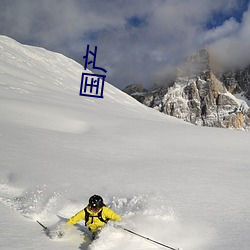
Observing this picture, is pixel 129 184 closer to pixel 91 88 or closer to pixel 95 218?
pixel 95 218

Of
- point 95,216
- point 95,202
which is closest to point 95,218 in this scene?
point 95,216

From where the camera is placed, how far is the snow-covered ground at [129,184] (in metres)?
5.22

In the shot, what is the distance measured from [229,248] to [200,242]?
56 cm

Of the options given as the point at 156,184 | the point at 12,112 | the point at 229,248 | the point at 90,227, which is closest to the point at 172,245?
the point at 229,248

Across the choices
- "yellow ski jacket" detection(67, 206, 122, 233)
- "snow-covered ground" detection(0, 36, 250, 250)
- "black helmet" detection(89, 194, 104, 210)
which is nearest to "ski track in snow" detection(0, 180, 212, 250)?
"snow-covered ground" detection(0, 36, 250, 250)

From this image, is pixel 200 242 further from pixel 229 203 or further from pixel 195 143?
pixel 195 143

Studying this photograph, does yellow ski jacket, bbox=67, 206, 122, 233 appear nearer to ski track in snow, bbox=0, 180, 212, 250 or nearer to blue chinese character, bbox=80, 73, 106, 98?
ski track in snow, bbox=0, 180, 212, 250

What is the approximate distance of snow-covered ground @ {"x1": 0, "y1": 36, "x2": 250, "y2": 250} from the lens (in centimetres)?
522

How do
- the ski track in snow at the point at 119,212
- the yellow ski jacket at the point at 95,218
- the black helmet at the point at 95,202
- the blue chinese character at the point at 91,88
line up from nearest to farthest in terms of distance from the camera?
the ski track in snow at the point at 119,212
the black helmet at the point at 95,202
the yellow ski jacket at the point at 95,218
the blue chinese character at the point at 91,88

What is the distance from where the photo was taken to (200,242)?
5.02 metres

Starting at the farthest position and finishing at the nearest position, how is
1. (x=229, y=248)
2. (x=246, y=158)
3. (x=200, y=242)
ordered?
1. (x=246, y=158)
2. (x=200, y=242)
3. (x=229, y=248)

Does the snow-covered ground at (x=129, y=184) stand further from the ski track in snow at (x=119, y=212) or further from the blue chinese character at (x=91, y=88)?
the blue chinese character at (x=91, y=88)

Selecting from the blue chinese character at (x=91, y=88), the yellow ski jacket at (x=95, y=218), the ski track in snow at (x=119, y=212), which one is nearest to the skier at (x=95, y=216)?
the yellow ski jacket at (x=95, y=218)

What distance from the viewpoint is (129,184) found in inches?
308
